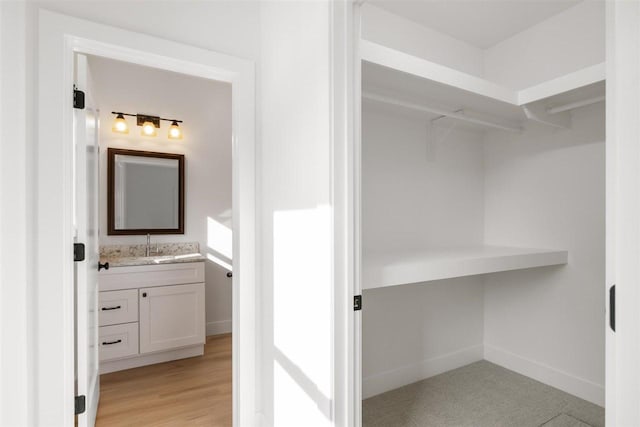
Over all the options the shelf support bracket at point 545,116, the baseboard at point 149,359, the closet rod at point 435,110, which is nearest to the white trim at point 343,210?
the closet rod at point 435,110

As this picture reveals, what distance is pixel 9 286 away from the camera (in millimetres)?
1448

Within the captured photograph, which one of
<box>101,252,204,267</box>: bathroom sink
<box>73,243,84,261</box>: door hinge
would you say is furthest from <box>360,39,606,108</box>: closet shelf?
<box>101,252,204,267</box>: bathroom sink

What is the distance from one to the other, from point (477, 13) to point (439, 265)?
183cm

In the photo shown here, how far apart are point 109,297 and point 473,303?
3.02 meters

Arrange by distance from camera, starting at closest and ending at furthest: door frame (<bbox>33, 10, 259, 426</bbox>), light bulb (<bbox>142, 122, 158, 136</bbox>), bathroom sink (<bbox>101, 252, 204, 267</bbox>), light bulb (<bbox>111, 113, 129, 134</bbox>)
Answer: door frame (<bbox>33, 10, 259, 426</bbox>)
bathroom sink (<bbox>101, 252, 204, 267</bbox>)
light bulb (<bbox>111, 113, 129, 134</bbox>)
light bulb (<bbox>142, 122, 158, 136</bbox>)

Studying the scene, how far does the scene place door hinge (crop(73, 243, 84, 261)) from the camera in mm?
1701

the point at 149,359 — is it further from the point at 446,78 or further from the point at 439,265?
the point at 446,78

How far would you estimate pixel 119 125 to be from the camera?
3279 mm

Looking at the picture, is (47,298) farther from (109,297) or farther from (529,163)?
(529,163)

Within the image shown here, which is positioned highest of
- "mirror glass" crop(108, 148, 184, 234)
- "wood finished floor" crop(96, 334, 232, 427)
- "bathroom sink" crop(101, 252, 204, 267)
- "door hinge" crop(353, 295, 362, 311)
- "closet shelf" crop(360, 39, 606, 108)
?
"closet shelf" crop(360, 39, 606, 108)

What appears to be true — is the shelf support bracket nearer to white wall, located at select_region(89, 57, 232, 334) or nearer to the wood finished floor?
the wood finished floor
